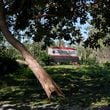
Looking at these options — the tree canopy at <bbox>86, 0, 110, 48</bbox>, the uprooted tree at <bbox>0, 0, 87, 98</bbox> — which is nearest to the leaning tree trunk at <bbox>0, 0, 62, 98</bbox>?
the uprooted tree at <bbox>0, 0, 87, 98</bbox>

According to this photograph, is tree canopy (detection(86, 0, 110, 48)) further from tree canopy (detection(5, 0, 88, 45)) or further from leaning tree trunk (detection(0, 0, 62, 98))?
leaning tree trunk (detection(0, 0, 62, 98))

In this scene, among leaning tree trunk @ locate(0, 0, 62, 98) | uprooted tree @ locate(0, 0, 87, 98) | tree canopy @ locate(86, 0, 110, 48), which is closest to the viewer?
leaning tree trunk @ locate(0, 0, 62, 98)

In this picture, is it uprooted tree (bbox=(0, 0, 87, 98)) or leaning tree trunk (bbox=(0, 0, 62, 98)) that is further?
uprooted tree (bbox=(0, 0, 87, 98))

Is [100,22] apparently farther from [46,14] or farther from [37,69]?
[37,69]

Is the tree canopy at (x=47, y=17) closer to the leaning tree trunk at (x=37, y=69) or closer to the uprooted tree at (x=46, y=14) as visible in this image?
the uprooted tree at (x=46, y=14)

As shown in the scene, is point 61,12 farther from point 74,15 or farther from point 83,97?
point 83,97

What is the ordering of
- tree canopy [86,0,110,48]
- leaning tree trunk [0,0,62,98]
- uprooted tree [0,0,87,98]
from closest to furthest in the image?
leaning tree trunk [0,0,62,98]
tree canopy [86,0,110,48]
uprooted tree [0,0,87,98]

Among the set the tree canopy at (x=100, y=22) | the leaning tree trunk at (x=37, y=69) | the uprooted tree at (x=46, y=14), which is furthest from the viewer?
the uprooted tree at (x=46, y=14)

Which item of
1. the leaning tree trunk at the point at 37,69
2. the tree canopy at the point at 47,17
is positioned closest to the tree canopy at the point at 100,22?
the tree canopy at the point at 47,17

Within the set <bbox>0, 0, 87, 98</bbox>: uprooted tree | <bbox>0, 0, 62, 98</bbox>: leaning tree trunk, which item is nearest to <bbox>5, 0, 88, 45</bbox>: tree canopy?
<bbox>0, 0, 87, 98</bbox>: uprooted tree

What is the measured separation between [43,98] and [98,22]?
4.13 m

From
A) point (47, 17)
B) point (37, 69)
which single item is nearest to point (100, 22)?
point (47, 17)

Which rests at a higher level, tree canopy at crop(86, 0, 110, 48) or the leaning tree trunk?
tree canopy at crop(86, 0, 110, 48)

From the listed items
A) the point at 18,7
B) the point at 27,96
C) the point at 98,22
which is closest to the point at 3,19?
the point at 18,7
